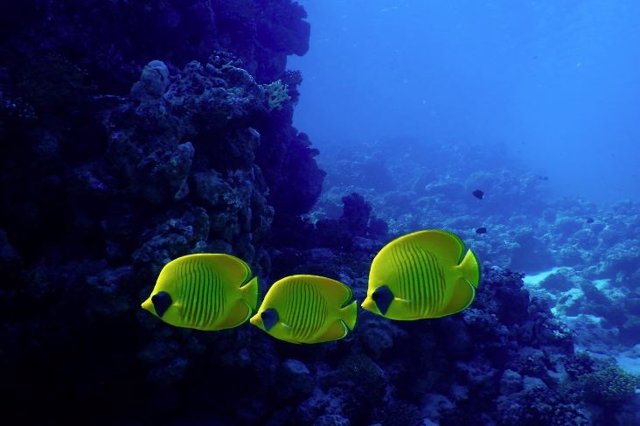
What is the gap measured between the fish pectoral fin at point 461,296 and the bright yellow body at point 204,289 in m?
1.03

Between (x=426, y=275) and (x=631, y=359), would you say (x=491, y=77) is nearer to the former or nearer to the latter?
(x=631, y=359)

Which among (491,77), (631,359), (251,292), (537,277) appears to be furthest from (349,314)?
(491,77)

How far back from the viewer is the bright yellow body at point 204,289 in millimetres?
2076

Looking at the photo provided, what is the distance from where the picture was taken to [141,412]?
497cm

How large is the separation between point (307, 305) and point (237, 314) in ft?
1.25

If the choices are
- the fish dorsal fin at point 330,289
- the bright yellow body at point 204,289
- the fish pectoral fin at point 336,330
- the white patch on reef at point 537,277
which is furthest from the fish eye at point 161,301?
the white patch on reef at point 537,277

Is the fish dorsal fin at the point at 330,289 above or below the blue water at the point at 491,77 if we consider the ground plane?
below

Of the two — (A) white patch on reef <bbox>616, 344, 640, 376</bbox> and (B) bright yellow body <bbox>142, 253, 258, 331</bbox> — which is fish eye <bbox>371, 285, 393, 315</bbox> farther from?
(A) white patch on reef <bbox>616, 344, 640, 376</bbox>

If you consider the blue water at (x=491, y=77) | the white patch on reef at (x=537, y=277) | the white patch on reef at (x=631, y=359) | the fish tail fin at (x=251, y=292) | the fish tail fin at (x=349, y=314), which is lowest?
the fish tail fin at (x=251, y=292)

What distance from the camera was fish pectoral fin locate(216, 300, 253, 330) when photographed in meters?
2.15

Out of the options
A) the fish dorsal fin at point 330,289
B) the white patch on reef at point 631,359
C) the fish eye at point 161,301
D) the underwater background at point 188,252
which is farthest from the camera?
the white patch on reef at point 631,359

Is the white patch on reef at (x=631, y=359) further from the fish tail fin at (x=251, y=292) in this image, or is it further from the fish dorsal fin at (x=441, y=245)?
the fish tail fin at (x=251, y=292)

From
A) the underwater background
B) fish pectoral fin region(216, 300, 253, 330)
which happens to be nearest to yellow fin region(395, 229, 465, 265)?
fish pectoral fin region(216, 300, 253, 330)

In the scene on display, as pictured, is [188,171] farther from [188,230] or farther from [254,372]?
[254,372]
